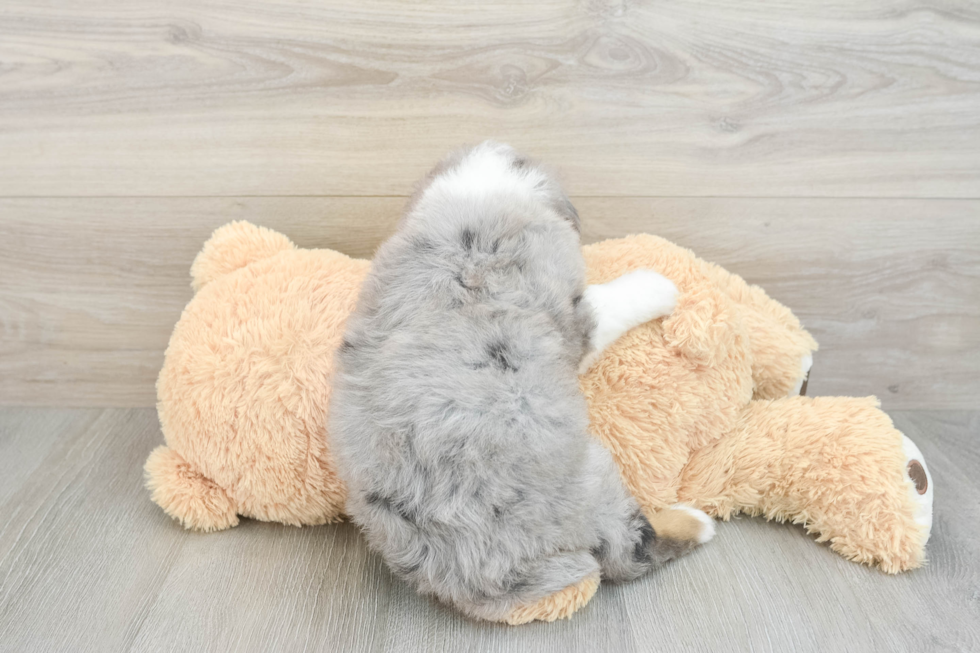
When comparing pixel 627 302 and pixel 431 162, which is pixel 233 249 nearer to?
pixel 431 162

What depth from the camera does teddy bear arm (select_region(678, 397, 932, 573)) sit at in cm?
79

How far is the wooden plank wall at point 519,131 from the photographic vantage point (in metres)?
0.94

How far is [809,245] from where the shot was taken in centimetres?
104

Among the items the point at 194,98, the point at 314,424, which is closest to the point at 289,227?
the point at 194,98

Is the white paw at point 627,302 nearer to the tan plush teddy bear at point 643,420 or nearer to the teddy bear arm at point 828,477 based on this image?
the tan plush teddy bear at point 643,420

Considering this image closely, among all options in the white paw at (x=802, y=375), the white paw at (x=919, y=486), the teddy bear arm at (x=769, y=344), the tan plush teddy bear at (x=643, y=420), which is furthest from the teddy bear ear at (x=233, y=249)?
the white paw at (x=919, y=486)

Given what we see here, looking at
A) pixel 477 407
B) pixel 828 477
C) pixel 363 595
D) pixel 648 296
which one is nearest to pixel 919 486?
pixel 828 477

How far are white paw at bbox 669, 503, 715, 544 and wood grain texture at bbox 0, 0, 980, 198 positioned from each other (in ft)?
1.46

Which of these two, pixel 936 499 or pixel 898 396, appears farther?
pixel 898 396

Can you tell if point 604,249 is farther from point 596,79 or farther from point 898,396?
point 898,396

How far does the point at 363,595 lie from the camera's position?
2.57ft

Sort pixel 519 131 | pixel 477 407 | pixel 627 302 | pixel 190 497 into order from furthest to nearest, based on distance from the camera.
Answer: pixel 519 131 < pixel 190 497 < pixel 627 302 < pixel 477 407

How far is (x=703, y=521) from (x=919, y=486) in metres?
0.25

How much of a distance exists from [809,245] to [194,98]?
903mm
